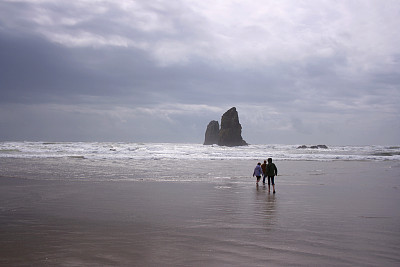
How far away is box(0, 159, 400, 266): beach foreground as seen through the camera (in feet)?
17.3

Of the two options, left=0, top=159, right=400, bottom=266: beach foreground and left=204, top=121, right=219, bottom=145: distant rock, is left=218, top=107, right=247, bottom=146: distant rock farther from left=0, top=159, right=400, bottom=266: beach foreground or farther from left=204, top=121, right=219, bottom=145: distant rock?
left=0, top=159, right=400, bottom=266: beach foreground

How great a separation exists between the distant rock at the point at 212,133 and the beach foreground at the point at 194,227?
110163 millimetres

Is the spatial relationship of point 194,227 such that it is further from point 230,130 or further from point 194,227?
point 230,130

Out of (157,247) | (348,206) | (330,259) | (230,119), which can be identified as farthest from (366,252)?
(230,119)

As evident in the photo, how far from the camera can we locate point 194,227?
7.32 metres

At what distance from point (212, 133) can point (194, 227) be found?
11699 cm

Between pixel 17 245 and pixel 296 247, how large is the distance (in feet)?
16.5

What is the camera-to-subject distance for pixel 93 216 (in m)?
8.37

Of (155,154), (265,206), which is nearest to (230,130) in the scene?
(155,154)

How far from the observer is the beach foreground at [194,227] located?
527cm

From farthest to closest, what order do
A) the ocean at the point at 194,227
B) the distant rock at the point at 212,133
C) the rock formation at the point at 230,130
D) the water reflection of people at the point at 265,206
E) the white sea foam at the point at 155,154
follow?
the distant rock at the point at 212,133 < the rock formation at the point at 230,130 < the white sea foam at the point at 155,154 < the water reflection of people at the point at 265,206 < the ocean at the point at 194,227

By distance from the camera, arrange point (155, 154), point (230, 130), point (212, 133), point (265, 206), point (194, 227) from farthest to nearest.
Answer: point (212, 133) < point (230, 130) < point (155, 154) < point (265, 206) < point (194, 227)

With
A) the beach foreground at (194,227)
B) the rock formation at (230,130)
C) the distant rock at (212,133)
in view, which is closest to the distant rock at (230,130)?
the rock formation at (230,130)

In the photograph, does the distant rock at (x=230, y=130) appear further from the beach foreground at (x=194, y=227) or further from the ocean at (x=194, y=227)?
the beach foreground at (x=194, y=227)
